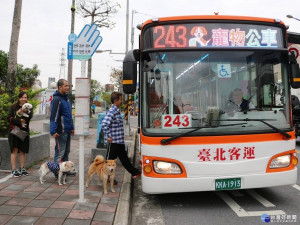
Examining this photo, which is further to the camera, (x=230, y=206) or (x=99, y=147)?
(x=99, y=147)

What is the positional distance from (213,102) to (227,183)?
47.7 inches

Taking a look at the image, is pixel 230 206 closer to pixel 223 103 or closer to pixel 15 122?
pixel 223 103

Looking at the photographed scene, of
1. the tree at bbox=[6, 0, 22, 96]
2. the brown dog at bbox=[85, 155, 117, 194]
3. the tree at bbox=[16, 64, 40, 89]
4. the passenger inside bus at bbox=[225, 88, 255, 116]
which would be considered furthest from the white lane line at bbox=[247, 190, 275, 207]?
the tree at bbox=[16, 64, 40, 89]

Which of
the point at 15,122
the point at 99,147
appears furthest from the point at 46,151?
the point at 15,122

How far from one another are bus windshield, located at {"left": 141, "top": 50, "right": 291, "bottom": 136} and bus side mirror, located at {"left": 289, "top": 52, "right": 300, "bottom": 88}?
1.39 feet

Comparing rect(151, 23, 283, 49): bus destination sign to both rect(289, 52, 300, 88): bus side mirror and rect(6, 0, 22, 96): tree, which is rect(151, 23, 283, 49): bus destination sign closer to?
rect(289, 52, 300, 88): bus side mirror

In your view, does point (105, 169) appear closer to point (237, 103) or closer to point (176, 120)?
point (176, 120)

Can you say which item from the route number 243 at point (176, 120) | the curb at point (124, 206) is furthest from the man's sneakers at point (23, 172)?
the route number 243 at point (176, 120)

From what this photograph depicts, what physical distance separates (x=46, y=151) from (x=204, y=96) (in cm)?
502

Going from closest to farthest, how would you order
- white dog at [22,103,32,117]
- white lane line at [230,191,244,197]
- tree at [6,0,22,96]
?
white lane line at [230,191,244,197] < white dog at [22,103,32,117] < tree at [6,0,22,96]

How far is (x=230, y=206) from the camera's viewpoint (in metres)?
4.54

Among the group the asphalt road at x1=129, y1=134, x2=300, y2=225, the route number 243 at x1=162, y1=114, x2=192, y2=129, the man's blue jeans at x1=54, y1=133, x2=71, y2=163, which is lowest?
the asphalt road at x1=129, y1=134, x2=300, y2=225

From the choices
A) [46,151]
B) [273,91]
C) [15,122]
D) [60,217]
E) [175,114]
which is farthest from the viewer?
[46,151]

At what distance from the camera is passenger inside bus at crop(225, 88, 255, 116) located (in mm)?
4359
